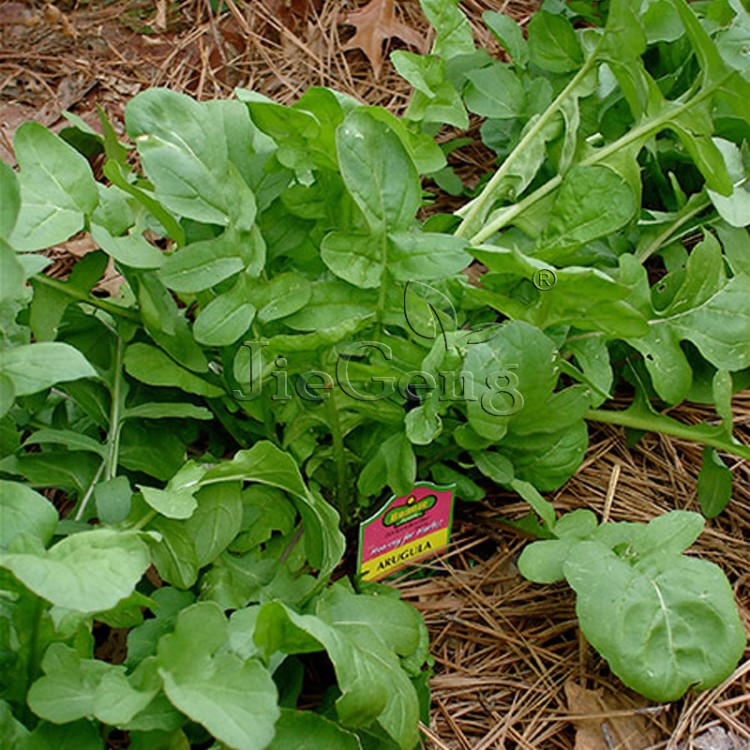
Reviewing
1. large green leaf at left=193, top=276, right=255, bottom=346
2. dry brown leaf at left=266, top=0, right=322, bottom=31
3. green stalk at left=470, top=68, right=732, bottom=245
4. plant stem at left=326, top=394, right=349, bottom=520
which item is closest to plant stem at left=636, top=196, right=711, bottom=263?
green stalk at left=470, top=68, right=732, bottom=245

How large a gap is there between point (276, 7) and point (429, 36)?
31 cm

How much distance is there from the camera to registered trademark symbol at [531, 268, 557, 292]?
1.05m

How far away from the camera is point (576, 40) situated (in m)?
1.54

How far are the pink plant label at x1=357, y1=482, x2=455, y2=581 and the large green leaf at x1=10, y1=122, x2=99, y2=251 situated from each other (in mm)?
487

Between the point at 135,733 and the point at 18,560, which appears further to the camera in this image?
the point at 135,733

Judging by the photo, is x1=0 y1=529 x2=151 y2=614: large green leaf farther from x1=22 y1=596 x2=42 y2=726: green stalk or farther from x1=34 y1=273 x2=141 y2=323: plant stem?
x1=34 y1=273 x2=141 y2=323: plant stem

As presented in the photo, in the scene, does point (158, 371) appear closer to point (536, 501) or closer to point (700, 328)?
point (536, 501)

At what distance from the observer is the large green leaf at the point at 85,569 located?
0.77 m

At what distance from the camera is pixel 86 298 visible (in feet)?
3.78

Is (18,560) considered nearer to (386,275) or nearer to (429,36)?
(386,275)

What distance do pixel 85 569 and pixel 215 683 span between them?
146mm

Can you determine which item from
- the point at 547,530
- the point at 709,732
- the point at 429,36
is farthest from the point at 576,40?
the point at 709,732

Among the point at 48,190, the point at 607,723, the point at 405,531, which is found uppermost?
the point at 48,190

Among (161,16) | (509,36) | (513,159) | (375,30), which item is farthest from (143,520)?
(161,16)
